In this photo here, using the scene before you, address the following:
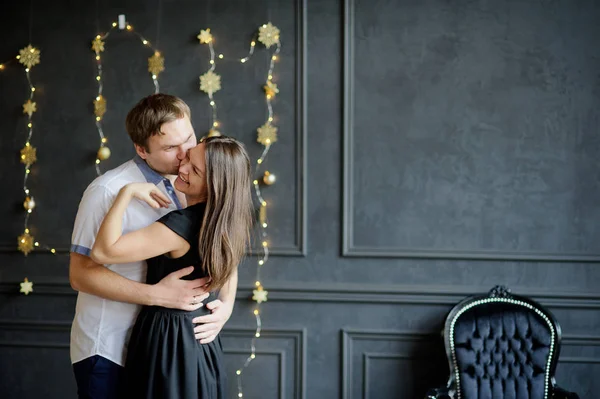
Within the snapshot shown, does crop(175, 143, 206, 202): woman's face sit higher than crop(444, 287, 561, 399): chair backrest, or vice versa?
crop(175, 143, 206, 202): woman's face

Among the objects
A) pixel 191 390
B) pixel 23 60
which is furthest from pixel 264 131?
pixel 191 390

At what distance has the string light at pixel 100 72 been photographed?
3529 millimetres

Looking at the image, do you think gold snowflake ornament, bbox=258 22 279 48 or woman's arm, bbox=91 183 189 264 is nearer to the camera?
woman's arm, bbox=91 183 189 264

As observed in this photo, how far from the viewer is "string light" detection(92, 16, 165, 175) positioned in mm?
3529

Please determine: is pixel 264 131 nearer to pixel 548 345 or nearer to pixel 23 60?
pixel 23 60

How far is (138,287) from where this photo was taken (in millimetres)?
2254

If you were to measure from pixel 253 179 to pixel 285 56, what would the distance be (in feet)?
2.09

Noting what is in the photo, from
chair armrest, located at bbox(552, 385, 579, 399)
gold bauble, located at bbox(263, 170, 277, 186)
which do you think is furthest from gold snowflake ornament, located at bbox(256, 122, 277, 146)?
chair armrest, located at bbox(552, 385, 579, 399)

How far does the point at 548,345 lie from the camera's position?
124 inches

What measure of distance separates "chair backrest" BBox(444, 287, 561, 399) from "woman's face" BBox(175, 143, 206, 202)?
1528 mm

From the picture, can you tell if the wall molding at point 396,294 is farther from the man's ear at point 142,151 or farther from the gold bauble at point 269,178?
the man's ear at point 142,151

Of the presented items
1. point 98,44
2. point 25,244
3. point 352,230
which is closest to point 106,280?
point 352,230

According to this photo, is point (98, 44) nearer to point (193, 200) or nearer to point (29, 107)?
point (29, 107)

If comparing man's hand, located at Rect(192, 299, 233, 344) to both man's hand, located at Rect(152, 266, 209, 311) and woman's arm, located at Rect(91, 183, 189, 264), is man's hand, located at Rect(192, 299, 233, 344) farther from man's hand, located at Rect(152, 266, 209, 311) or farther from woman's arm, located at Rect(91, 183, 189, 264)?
woman's arm, located at Rect(91, 183, 189, 264)
